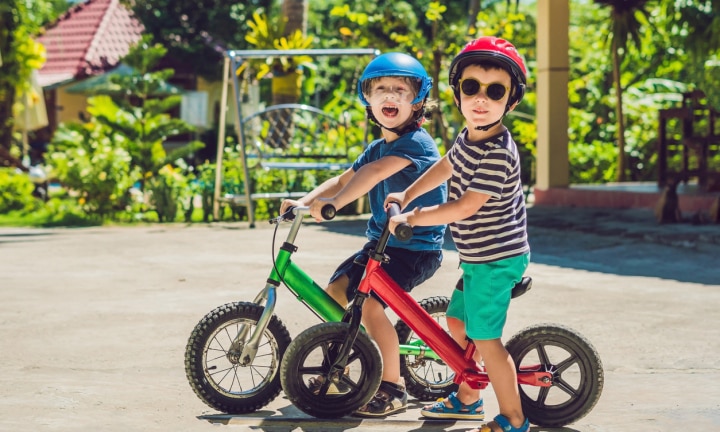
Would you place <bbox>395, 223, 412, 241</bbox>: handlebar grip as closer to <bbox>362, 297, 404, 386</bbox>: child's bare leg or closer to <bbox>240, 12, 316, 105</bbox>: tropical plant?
<bbox>362, 297, 404, 386</bbox>: child's bare leg

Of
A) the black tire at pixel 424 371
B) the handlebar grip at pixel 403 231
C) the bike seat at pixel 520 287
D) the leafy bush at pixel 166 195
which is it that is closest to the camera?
the handlebar grip at pixel 403 231

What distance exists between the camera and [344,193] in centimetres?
466

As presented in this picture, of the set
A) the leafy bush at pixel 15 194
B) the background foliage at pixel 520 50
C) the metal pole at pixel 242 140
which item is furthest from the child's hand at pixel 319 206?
the leafy bush at pixel 15 194

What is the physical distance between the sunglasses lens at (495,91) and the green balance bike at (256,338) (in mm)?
857

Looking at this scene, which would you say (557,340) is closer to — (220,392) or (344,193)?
(344,193)

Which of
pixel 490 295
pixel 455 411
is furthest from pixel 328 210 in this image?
pixel 455 411

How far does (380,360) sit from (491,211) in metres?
0.73

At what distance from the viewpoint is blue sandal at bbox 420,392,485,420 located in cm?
466

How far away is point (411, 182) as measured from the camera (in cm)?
489

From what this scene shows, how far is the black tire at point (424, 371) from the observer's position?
511cm

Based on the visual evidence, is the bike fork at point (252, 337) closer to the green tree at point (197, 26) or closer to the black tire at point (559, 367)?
the black tire at point (559, 367)

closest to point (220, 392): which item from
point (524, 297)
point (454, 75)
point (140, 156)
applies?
point (454, 75)

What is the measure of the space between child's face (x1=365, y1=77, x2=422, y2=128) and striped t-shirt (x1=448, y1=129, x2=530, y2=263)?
539 mm

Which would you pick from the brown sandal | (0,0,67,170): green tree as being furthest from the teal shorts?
(0,0,67,170): green tree
